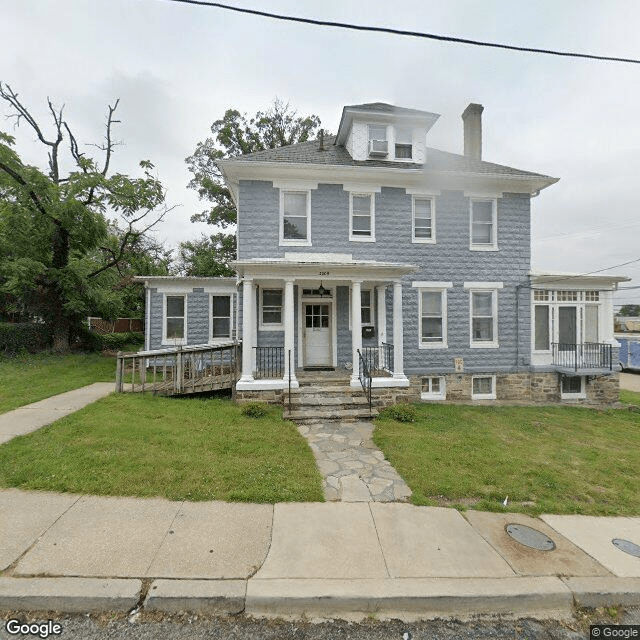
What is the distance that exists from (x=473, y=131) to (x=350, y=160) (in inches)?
224

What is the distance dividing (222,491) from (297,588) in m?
1.80

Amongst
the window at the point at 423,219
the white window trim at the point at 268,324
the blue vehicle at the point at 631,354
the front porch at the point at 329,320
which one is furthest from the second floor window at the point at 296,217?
the blue vehicle at the point at 631,354

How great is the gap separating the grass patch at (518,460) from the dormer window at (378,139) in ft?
27.3

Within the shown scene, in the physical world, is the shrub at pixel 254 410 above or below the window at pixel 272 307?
below

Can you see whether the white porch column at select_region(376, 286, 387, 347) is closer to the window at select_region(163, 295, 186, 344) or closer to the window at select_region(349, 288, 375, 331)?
the window at select_region(349, 288, 375, 331)

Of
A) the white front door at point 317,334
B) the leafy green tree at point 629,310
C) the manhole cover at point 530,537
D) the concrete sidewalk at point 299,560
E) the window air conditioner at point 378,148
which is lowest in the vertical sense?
the manhole cover at point 530,537

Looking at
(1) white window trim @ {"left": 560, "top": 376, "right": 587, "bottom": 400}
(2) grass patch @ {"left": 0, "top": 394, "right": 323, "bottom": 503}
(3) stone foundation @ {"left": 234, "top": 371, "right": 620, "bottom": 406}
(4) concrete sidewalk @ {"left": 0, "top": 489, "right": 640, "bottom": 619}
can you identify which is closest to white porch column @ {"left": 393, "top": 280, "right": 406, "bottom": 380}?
(3) stone foundation @ {"left": 234, "top": 371, "right": 620, "bottom": 406}

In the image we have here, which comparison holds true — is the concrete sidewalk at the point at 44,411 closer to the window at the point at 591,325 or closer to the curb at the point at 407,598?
the curb at the point at 407,598

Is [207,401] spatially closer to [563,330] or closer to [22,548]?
[22,548]

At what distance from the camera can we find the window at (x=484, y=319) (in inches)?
428

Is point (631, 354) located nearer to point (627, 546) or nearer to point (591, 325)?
point (591, 325)

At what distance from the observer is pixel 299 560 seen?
3.12 meters

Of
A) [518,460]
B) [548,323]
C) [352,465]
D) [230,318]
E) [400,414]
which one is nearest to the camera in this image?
[352,465]

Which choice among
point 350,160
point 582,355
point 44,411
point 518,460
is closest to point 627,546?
point 518,460
